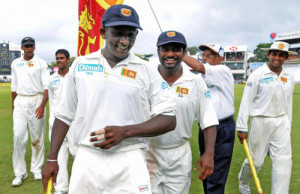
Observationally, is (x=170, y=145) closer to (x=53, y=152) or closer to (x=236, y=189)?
(x=53, y=152)

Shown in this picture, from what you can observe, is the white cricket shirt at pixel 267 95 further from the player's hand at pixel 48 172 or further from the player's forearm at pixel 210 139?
the player's hand at pixel 48 172

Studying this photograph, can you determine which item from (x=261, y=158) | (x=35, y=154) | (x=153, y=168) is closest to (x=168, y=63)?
(x=153, y=168)

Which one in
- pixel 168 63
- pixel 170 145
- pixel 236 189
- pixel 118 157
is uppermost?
pixel 168 63

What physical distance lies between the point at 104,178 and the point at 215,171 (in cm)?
270

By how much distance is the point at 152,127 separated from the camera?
2.51 metres

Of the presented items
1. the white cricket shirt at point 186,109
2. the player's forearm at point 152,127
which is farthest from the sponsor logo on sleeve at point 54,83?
the player's forearm at point 152,127

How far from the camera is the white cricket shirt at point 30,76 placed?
6.59 meters

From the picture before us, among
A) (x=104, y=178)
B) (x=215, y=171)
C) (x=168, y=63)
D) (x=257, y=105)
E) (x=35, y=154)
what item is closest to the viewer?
(x=104, y=178)

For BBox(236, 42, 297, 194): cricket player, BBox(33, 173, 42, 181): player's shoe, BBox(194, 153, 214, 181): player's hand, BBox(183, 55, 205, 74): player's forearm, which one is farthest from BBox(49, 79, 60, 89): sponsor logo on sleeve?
BBox(194, 153, 214, 181): player's hand

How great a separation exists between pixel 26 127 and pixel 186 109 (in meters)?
4.06

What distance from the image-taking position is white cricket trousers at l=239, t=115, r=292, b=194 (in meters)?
5.03

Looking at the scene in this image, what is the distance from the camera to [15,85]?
6.74 metres

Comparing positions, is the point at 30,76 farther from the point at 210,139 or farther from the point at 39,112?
the point at 210,139

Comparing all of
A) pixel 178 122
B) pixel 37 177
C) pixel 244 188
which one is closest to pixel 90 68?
pixel 178 122
